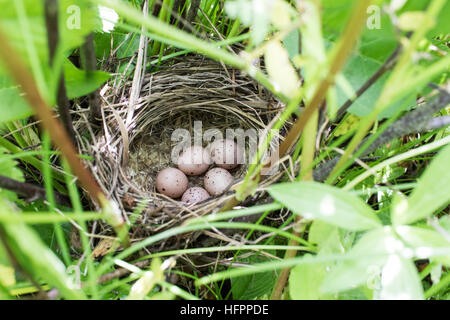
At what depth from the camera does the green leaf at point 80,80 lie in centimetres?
89

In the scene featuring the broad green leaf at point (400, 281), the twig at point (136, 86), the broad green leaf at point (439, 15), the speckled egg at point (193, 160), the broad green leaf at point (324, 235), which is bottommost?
the broad green leaf at point (400, 281)

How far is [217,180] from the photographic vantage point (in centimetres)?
155

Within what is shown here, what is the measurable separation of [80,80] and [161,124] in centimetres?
72

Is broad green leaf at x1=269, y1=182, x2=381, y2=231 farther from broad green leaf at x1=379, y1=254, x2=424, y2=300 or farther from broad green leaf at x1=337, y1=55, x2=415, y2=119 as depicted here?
broad green leaf at x1=337, y1=55, x2=415, y2=119

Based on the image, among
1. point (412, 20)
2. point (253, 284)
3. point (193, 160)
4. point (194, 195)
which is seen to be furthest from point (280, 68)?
point (193, 160)

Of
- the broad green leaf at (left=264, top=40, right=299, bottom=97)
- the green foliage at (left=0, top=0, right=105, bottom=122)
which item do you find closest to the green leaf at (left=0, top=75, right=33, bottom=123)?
the green foliage at (left=0, top=0, right=105, bottom=122)

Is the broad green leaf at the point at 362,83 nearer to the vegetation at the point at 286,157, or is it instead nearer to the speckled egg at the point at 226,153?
the vegetation at the point at 286,157

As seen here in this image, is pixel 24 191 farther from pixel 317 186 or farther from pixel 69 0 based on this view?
pixel 317 186

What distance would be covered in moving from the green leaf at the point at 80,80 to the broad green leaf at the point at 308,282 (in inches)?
24.5

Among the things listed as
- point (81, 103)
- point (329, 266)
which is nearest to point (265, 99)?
point (81, 103)

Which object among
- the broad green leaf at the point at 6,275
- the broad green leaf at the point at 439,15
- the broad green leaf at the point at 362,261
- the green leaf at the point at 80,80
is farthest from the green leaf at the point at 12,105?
the broad green leaf at the point at 439,15

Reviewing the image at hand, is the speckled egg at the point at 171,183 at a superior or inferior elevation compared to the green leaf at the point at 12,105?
superior

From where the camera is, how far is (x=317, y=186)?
0.61m

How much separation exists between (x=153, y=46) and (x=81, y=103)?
33 cm
